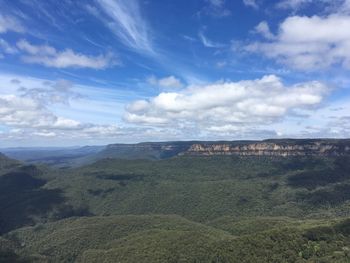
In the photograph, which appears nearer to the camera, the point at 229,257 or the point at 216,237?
the point at 229,257

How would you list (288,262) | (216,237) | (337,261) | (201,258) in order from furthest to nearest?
(216,237) → (201,258) → (288,262) → (337,261)

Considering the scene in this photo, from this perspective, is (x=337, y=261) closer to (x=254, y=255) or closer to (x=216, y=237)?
(x=254, y=255)

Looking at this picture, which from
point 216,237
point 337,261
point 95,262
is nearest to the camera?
point 337,261

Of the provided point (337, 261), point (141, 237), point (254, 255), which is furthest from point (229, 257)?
point (141, 237)

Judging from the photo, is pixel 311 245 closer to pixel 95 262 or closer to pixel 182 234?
pixel 182 234

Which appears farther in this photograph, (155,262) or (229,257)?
(155,262)

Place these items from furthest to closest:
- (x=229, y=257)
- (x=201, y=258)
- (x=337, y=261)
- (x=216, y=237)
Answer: (x=216, y=237), (x=201, y=258), (x=229, y=257), (x=337, y=261)

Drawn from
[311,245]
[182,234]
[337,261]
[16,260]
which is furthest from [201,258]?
[16,260]

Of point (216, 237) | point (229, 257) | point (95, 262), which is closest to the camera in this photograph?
point (229, 257)

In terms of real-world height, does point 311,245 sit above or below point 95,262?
above
